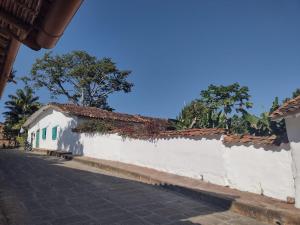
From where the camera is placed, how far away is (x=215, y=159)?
29.1 feet

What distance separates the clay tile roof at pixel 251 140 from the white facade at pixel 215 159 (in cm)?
14

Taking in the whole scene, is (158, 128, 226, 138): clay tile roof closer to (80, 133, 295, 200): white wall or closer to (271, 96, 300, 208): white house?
(80, 133, 295, 200): white wall

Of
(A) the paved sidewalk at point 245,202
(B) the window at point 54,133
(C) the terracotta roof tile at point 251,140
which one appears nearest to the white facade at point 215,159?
(C) the terracotta roof tile at point 251,140

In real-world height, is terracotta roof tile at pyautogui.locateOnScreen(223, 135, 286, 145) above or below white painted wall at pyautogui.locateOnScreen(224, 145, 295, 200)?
above

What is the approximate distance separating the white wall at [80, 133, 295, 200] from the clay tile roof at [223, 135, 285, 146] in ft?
0.50

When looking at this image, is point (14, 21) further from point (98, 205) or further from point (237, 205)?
point (237, 205)

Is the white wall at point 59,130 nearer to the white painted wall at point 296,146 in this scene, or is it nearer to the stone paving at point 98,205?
the stone paving at point 98,205

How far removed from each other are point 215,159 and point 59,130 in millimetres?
17067

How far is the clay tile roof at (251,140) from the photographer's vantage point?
273 inches

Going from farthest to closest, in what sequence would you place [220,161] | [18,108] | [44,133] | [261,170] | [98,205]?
[18,108], [44,133], [220,161], [261,170], [98,205]

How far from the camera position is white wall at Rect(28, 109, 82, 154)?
788 inches

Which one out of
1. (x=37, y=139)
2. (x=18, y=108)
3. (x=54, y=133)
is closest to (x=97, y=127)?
(x=54, y=133)

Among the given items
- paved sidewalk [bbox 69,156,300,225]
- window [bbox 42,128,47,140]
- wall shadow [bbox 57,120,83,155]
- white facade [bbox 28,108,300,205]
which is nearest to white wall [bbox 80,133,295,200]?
white facade [bbox 28,108,300,205]

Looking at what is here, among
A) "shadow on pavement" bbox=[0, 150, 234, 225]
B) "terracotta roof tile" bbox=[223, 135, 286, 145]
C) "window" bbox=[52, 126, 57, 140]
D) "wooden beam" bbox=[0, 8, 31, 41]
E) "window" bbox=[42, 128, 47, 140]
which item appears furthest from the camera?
"window" bbox=[42, 128, 47, 140]
